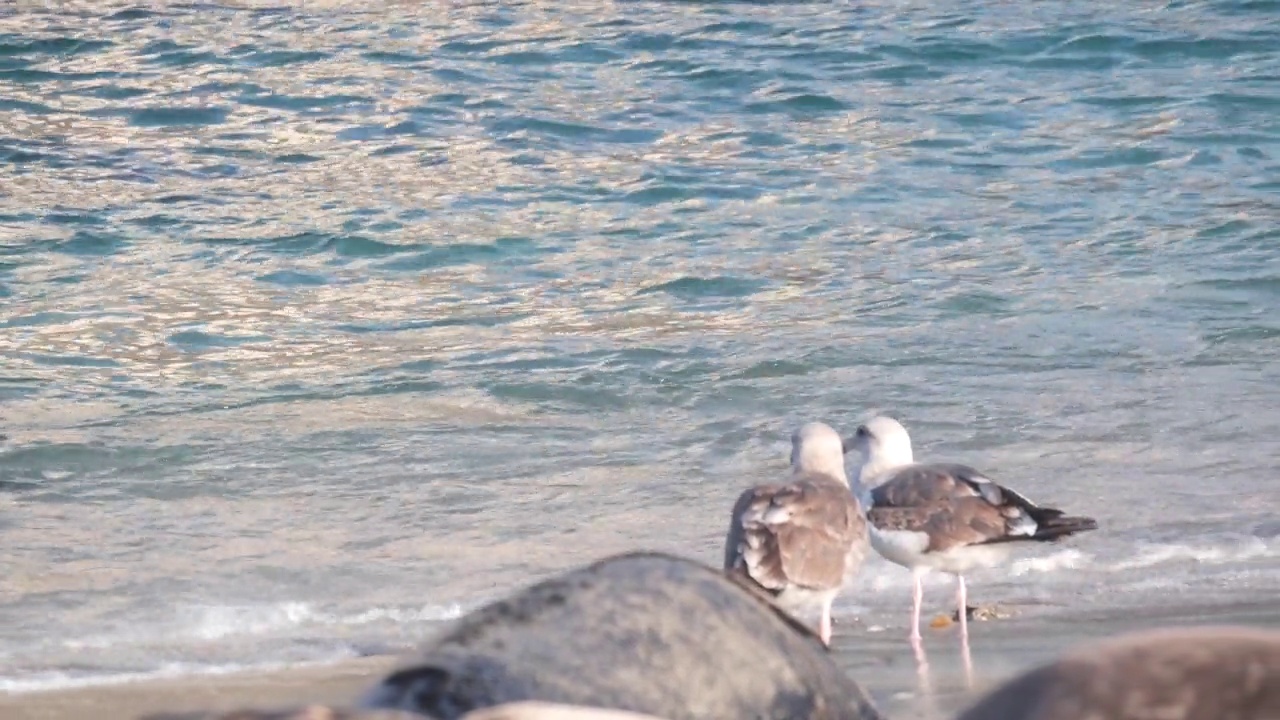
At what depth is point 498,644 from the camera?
11.3 ft

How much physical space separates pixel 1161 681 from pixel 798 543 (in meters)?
3.18

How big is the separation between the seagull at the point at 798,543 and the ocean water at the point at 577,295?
59 cm

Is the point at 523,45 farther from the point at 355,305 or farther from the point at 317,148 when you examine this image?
the point at 355,305

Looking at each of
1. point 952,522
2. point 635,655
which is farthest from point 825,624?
point 635,655

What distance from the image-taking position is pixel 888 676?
5434 mm

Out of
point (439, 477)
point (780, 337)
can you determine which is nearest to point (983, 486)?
point (439, 477)

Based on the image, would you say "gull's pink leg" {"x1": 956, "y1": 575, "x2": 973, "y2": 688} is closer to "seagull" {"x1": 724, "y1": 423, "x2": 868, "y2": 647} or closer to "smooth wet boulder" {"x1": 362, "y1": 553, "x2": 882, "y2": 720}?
"seagull" {"x1": 724, "y1": 423, "x2": 868, "y2": 647}

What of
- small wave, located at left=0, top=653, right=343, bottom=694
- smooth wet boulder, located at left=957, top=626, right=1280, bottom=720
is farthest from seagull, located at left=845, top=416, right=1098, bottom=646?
smooth wet boulder, located at left=957, top=626, right=1280, bottom=720

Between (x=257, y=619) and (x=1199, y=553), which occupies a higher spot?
(x=257, y=619)

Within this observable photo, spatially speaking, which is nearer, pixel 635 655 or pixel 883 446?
pixel 635 655

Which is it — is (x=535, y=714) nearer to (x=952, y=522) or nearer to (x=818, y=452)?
(x=952, y=522)

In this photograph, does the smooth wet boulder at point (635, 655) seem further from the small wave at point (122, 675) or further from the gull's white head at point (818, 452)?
the gull's white head at point (818, 452)

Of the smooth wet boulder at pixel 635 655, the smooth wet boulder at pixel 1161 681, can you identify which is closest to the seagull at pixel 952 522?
the smooth wet boulder at pixel 635 655

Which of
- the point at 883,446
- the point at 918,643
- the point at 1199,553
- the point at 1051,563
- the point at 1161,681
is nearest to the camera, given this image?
the point at 1161,681
